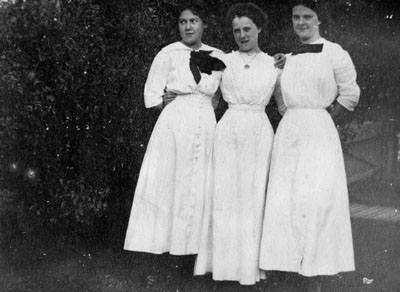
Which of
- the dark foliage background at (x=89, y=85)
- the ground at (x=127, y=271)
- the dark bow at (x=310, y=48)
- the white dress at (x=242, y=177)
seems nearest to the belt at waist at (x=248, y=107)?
the white dress at (x=242, y=177)

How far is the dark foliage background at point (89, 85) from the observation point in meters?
5.48

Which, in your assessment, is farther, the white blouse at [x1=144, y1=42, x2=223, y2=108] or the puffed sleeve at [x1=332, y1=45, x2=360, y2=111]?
the white blouse at [x1=144, y1=42, x2=223, y2=108]

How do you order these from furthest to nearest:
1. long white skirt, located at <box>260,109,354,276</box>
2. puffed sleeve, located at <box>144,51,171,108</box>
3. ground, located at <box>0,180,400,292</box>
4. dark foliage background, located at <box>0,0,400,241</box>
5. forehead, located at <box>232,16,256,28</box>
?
dark foliage background, located at <box>0,0,400,241</box>, ground, located at <box>0,180,400,292</box>, puffed sleeve, located at <box>144,51,171,108</box>, forehead, located at <box>232,16,256,28</box>, long white skirt, located at <box>260,109,354,276</box>

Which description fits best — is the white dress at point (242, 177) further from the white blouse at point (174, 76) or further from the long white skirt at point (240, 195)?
the white blouse at point (174, 76)

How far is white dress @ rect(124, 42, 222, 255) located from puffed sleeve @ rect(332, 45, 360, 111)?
0.90m

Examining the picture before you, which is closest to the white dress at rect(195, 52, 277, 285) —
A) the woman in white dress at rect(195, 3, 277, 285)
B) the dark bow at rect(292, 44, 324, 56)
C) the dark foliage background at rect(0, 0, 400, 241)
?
the woman in white dress at rect(195, 3, 277, 285)

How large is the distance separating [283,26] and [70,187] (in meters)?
2.40

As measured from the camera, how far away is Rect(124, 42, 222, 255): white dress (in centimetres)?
493

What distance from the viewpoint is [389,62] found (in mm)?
6383

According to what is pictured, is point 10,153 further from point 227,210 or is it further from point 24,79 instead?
point 227,210

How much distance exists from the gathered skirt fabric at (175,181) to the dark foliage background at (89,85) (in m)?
0.89

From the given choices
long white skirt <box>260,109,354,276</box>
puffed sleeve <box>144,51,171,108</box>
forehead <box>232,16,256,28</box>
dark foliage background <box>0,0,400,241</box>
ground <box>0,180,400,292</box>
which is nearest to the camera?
long white skirt <box>260,109,354,276</box>

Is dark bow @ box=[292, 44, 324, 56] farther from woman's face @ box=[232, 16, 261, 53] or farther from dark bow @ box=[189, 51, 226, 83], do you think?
dark bow @ box=[189, 51, 226, 83]

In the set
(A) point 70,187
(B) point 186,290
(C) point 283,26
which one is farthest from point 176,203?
(C) point 283,26
